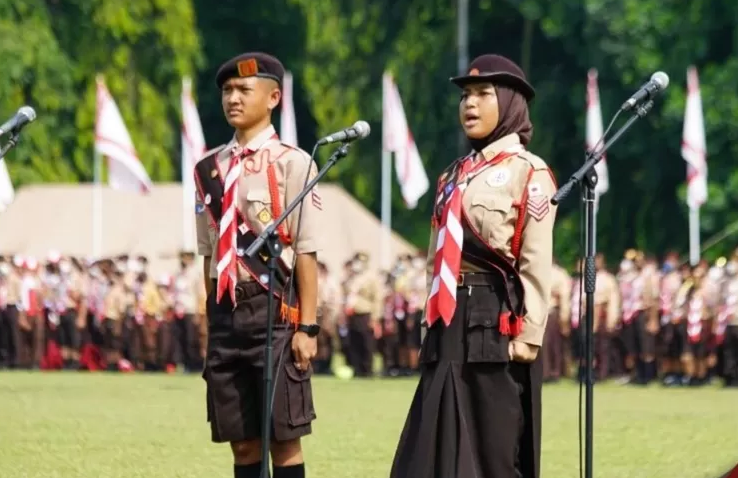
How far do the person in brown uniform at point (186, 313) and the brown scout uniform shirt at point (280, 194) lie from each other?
22966 millimetres

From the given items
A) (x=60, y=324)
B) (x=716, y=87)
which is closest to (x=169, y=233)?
(x=60, y=324)

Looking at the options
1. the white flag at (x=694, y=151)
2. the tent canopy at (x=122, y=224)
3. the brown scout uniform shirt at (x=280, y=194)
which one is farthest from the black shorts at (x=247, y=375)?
→ the tent canopy at (x=122, y=224)

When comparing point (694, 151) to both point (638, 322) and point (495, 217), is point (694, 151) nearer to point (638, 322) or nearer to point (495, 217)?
point (638, 322)

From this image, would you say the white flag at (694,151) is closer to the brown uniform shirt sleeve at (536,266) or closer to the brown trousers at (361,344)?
the brown trousers at (361,344)

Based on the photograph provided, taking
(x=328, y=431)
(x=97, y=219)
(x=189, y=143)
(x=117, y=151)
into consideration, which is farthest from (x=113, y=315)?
(x=328, y=431)

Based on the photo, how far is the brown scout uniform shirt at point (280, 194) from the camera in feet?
33.9

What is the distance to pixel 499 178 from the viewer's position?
32.4 ft

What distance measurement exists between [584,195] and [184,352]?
24407 millimetres

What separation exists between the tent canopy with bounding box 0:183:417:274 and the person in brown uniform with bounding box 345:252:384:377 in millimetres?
7711

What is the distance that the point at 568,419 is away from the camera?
20250 mm

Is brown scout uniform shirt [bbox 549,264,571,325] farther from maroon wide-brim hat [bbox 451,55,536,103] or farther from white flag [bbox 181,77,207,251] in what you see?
maroon wide-brim hat [bbox 451,55,536,103]

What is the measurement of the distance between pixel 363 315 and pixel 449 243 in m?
22.6

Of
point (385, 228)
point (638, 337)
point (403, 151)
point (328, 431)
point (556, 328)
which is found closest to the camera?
point (328, 431)

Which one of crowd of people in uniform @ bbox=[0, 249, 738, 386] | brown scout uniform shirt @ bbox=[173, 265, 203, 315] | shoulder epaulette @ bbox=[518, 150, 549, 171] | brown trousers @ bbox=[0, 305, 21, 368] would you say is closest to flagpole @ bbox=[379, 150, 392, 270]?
crowd of people in uniform @ bbox=[0, 249, 738, 386]
